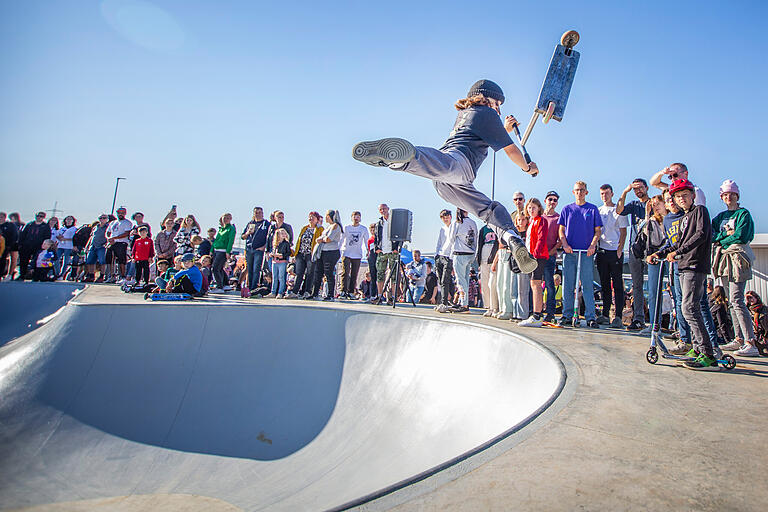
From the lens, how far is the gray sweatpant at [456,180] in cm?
330

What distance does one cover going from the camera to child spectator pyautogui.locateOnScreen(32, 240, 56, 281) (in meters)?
10.5

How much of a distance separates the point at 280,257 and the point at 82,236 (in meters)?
6.21

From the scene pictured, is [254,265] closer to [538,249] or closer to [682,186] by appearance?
[538,249]

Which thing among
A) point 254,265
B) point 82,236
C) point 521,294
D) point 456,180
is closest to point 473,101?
point 456,180

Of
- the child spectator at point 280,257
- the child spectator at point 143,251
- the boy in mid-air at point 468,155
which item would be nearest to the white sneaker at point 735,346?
the boy in mid-air at point 468,155

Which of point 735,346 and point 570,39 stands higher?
point 570,39

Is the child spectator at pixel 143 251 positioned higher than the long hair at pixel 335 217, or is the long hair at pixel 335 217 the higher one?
the long hair at pixel 335 217

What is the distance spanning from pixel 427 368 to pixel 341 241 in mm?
5570

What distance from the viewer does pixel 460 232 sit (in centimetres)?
705

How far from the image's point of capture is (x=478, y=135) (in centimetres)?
371

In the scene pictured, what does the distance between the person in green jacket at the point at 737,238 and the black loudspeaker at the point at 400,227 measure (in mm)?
4541

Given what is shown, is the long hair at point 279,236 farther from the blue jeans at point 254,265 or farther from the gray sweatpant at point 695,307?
the gray sweatpant at point 695,307

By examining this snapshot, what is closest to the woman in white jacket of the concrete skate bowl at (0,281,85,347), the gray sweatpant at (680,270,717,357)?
the gray sweatpant at (680,270,717,357)

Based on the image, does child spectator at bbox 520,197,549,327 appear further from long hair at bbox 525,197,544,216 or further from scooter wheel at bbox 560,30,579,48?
scooter wheel at bbox 560,30,579,48
